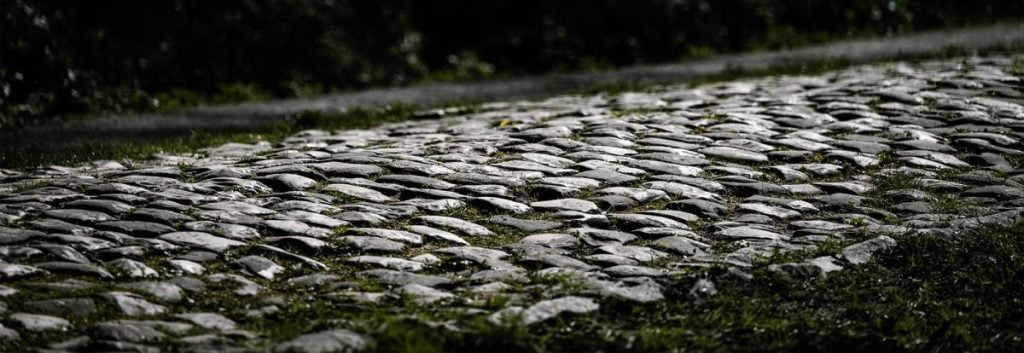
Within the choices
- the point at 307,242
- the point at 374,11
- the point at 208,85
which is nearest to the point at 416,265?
the point at 307,242

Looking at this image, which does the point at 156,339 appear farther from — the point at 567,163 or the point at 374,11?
the point at 374,11

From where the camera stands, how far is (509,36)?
12469mm

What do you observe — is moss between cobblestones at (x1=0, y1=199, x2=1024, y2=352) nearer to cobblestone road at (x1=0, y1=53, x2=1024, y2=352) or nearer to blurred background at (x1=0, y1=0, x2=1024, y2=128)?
cobblestone road at (x1=0, y1=53, x2=1024, y2=352)

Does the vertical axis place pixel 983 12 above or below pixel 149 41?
below

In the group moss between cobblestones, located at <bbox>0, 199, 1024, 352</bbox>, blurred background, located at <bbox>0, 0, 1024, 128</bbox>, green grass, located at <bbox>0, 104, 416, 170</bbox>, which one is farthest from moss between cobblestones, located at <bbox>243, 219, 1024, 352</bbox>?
blurred background, located at <bbox>0, 0, 1024, 128</bbox>

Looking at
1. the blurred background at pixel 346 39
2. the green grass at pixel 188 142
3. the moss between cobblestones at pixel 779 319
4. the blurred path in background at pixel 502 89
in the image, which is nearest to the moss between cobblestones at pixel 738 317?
the moss between cobblestones at pixel 779 319

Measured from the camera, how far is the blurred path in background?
846cm

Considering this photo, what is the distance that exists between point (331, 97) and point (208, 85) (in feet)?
4.03

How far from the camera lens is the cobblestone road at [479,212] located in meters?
3.97

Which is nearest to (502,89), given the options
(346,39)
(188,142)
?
(346,39)

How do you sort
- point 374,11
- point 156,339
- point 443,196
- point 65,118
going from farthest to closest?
1. point 374,11
2. point 65,118
3. point 443,196
4. point 156,339

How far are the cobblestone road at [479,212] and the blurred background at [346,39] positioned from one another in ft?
9.77

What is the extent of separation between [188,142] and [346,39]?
4.21 metres

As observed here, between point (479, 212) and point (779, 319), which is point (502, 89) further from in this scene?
point (779, 319)
